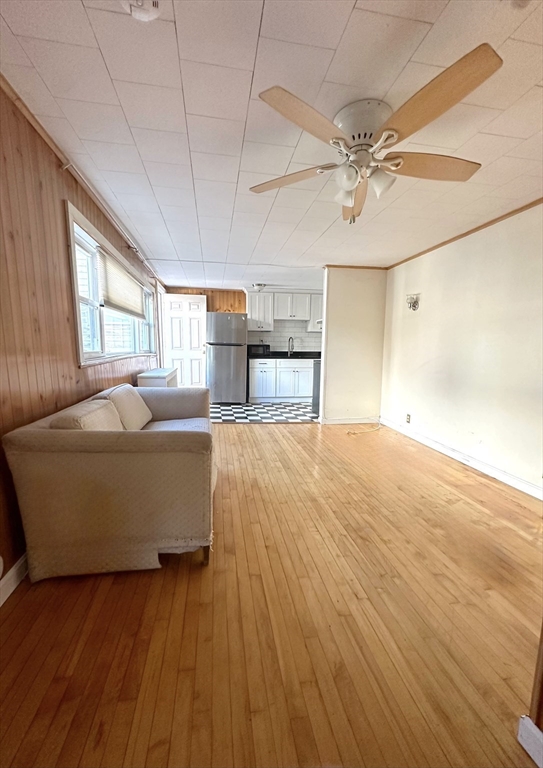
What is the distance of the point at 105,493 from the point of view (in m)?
1.48

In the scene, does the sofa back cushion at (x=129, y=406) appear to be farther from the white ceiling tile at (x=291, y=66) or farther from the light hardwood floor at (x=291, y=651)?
the white ceiling tile at (x=291, y=66)

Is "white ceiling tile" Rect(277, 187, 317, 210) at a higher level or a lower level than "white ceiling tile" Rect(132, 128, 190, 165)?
lower

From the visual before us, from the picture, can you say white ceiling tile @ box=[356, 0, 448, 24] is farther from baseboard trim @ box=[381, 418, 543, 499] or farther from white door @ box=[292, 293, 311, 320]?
white door @ box=[292, 293, 311, 320]

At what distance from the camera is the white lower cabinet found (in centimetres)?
612

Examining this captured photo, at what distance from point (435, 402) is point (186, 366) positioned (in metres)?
4.67

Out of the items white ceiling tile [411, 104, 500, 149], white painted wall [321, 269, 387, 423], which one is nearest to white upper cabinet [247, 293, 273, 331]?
white painted wall [321, 269, 387, 423]

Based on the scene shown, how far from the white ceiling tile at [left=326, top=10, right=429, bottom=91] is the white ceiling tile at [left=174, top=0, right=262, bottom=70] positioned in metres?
0.34

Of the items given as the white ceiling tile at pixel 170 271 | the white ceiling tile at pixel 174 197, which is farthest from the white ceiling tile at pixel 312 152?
the white ceiling tile at pixel 170 271

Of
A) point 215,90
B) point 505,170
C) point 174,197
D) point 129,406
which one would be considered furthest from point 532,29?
point 129,406

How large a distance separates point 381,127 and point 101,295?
2.46m

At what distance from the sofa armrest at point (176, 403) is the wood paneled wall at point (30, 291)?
0.77 metres

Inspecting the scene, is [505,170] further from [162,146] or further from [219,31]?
[162,146]

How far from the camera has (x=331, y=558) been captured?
1.71 metres

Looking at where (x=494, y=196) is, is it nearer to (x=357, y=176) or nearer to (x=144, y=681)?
(x=357, y=176)
